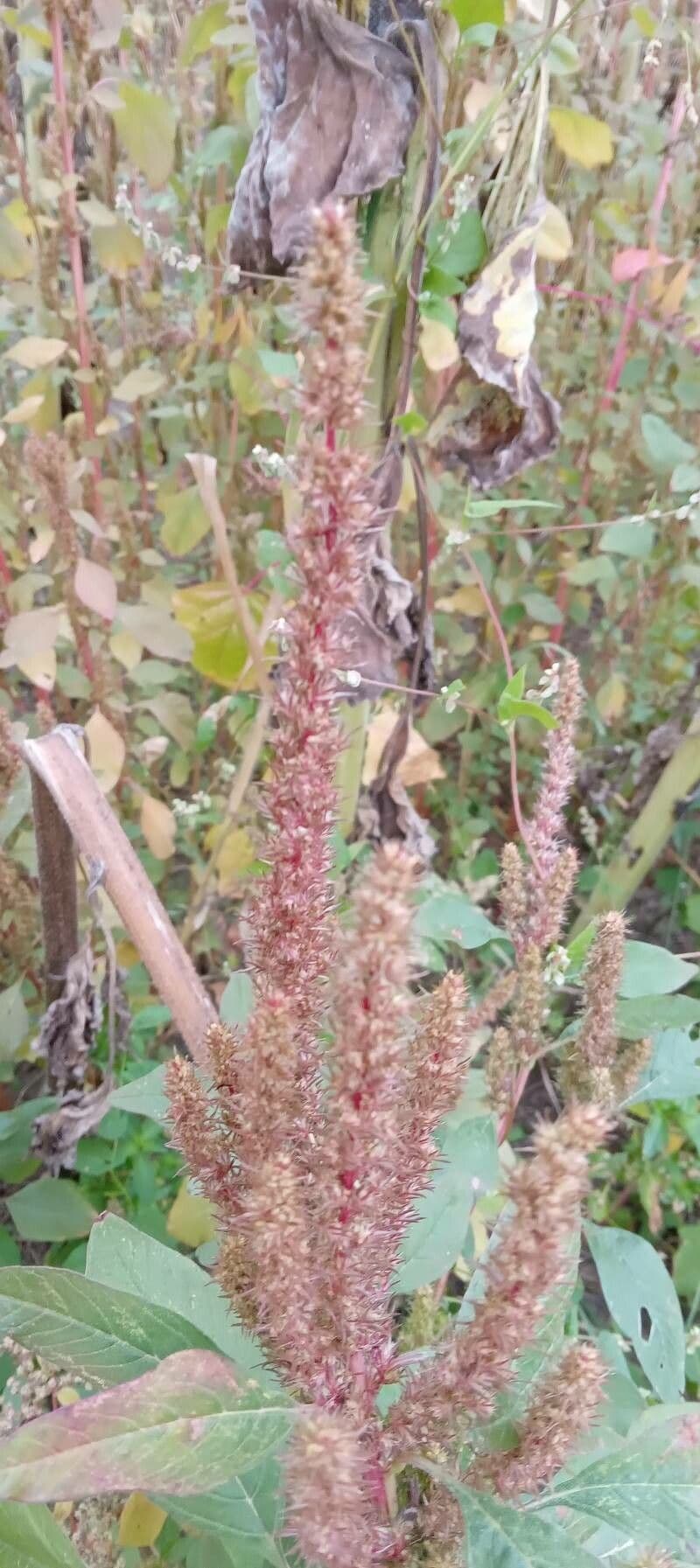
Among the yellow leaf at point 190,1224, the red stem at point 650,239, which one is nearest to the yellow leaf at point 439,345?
the red stem at point 650,239

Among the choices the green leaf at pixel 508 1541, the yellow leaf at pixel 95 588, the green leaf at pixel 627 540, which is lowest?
the green leaf at pixel 508 1541

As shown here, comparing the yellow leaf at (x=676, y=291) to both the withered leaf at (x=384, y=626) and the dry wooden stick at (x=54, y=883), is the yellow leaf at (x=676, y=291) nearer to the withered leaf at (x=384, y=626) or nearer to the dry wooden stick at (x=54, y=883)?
the withered leaf at (x=384, y=626)

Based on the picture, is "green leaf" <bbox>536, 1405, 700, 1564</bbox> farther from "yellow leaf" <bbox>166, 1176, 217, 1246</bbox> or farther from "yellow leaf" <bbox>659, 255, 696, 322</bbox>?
"yellow leaf" <bbox>659, 255, 696, 322</bbox>

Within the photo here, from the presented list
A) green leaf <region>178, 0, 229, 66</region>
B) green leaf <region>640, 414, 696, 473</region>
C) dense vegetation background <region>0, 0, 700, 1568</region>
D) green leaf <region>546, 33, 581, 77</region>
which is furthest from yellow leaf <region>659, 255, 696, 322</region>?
green leaf <region>178, 0, 229, 66</region>

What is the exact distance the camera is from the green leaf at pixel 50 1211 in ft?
3.43


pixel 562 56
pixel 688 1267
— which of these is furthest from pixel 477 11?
pixel 688 1267

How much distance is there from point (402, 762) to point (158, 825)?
340 mm

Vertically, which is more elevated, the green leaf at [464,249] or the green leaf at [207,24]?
the green leaf at [207,24]

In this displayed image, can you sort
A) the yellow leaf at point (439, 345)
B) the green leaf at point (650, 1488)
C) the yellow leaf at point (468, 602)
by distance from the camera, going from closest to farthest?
the green leaf at point (650, 1488)
the yellow leaf at point (439, 345)
the yellow leaf at point (468, 602)

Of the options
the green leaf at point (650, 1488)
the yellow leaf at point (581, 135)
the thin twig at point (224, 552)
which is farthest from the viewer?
the yellow leaf at point (581, 135)

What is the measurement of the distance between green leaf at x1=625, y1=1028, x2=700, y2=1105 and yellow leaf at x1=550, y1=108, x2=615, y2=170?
0.99 meters

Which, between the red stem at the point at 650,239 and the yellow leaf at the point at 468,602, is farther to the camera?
the yellow leaf at the point at 468,602

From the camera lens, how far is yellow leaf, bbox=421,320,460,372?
0.86 metres

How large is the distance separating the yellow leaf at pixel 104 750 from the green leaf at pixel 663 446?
31.9 inches
